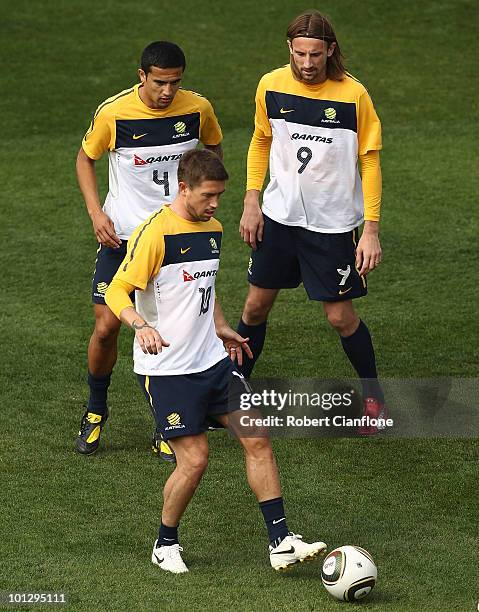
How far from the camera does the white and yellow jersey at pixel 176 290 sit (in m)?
6.14

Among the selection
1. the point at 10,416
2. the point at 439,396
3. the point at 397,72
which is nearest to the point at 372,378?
the point at 439,396

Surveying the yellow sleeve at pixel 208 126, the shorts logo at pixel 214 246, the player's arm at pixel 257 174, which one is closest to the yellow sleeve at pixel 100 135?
the yellow sleeve at pixel 208 126

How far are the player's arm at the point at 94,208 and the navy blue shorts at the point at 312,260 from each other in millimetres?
916

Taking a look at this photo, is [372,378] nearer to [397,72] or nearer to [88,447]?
[88,447]

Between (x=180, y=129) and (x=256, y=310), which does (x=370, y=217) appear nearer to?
(x=256, y=310)

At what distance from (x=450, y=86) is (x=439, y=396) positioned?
7673 millimetres

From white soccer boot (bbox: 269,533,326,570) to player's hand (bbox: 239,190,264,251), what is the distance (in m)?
2.21

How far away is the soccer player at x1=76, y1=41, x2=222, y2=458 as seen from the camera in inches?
294

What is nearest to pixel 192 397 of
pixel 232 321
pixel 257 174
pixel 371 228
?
pixel 371 228

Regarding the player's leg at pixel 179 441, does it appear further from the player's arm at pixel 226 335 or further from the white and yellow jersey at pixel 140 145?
the white and yellow jersey at pixel 140 145

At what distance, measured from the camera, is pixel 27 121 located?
14.5m

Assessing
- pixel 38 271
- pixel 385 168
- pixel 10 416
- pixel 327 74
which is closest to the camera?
pixel 327 74

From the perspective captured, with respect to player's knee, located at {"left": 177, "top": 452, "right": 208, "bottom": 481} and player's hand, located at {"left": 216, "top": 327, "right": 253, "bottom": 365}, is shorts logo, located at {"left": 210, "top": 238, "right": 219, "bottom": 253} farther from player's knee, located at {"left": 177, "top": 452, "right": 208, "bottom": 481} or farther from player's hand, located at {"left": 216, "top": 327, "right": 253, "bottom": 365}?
player's knee, located at {"left": 177, "top": 452, "right": 208, "bottom": 481}

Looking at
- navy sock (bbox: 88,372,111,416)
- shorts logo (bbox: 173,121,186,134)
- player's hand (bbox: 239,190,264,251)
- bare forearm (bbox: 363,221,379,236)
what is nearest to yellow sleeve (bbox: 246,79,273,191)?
player's hand (bbox: 239,190,264,251)
